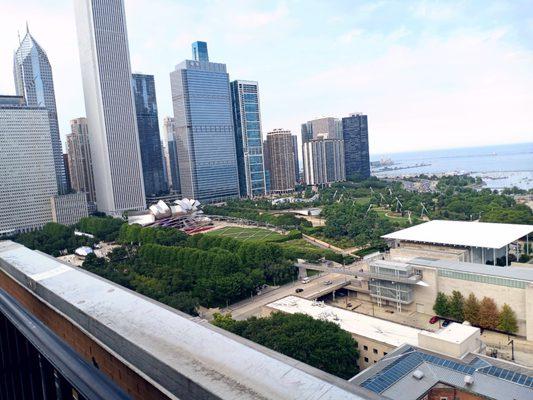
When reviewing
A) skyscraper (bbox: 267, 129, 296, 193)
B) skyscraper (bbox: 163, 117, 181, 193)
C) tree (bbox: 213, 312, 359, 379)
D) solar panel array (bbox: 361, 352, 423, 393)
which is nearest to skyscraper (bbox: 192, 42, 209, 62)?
skyscraper (bbox: 163, 117, 181, 193)

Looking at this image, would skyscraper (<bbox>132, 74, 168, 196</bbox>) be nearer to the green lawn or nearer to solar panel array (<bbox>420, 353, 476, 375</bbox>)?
the green lawn

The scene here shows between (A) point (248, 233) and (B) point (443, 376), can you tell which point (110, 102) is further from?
(B) point (443, 376)

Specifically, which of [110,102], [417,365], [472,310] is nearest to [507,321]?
[472,310]

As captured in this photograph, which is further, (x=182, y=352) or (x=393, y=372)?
(x=393, y=372)

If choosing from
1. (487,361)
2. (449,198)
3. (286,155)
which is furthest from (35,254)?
(286,155)

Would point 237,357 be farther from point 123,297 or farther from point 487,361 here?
point 487,361

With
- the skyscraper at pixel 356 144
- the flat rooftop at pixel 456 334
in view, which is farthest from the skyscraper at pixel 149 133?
the flat rooftop at pixel 456 334
